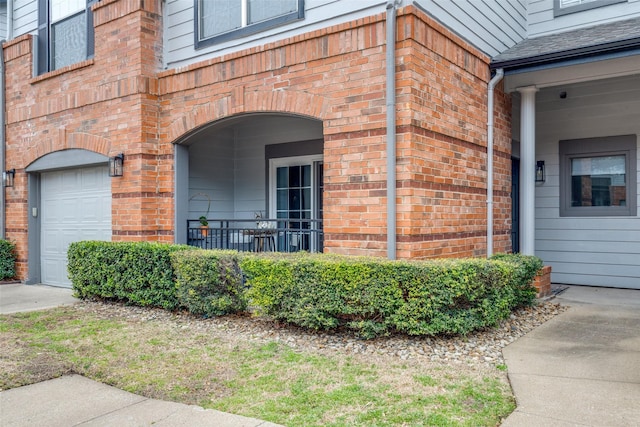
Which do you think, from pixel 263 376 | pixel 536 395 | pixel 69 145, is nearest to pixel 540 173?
pixel 536 395

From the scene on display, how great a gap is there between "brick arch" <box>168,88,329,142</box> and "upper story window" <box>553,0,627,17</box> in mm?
4573

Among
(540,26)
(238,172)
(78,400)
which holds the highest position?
(540,26)

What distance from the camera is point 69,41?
9.42 m

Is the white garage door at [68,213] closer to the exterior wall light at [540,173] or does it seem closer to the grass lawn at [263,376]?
the grass lawn at [263,376]

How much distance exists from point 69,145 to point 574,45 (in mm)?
7986

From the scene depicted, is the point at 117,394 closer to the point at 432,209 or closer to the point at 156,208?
the point at 432,209

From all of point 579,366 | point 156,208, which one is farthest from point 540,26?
point 156,208

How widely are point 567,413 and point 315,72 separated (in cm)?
458

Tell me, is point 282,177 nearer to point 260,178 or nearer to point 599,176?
point 260,178

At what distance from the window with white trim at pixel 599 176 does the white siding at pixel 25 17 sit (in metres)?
10.1

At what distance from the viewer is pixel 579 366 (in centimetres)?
435

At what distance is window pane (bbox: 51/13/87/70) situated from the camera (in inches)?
359

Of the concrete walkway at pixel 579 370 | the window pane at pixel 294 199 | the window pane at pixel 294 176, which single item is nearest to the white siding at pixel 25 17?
the window pane at pixel 294 176

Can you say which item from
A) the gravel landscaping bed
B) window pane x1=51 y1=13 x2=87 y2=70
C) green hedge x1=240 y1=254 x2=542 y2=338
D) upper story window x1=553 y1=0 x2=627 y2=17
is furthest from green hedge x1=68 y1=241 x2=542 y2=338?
window pane x1=51 y1=13 x2=87 y2=70
